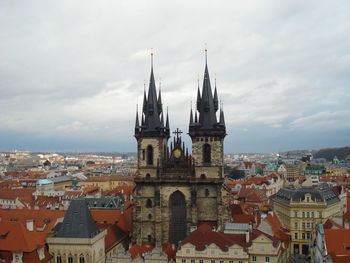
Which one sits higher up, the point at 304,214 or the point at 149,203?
the point at 149,203

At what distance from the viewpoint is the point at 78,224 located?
55375 millimetres

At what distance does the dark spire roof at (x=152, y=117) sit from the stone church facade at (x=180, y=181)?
17 centimetres

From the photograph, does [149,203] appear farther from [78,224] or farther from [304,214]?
[304,214]

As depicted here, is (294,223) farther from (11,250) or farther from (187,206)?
(11,250)

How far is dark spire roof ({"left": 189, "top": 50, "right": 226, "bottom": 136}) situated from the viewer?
68.3 m

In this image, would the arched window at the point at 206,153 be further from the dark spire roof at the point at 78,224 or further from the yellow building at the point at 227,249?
the dark spire roof at the point at 78,224

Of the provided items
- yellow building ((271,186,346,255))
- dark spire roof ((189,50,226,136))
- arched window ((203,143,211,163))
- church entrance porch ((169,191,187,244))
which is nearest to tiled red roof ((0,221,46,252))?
church entrance porch ((169,191,187,244))

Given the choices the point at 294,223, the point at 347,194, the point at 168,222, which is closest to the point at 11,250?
the point at 168,222

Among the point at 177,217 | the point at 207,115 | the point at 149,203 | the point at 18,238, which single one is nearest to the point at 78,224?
the point at 18,238

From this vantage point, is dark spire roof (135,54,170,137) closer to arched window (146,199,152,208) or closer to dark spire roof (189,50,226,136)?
dark spire roof (189,50,226,136)

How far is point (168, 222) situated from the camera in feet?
225

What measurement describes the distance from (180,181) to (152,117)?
12.0 metres

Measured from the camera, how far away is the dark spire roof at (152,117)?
232ft

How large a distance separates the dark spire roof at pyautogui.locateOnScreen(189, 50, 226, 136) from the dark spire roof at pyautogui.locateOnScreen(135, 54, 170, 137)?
5.69 m
